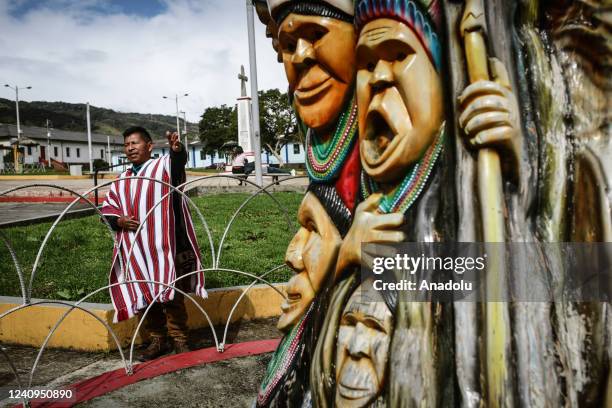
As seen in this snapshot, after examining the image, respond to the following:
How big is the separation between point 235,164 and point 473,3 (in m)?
17.7

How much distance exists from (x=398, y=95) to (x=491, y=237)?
1.61ft

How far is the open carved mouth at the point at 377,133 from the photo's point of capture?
1.63m

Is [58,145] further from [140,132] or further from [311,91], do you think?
[311,91]

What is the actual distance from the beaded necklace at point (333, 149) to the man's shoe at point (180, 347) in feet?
7.67

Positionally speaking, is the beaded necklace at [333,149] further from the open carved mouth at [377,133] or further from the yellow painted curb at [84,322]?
the yellow painted curb at [84,322]

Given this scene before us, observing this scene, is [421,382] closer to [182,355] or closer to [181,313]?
[182,355]

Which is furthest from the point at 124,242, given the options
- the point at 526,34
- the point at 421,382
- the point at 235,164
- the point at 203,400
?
the point at 235,164

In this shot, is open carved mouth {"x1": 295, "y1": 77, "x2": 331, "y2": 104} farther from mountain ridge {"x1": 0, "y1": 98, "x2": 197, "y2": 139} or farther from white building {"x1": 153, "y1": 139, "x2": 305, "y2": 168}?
mountain ridge {"x1": 0, "y1": 98, "x2": 197, "y2": 139}

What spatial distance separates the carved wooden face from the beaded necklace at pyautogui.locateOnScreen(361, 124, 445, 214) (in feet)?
0.90

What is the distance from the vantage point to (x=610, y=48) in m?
A: 1.48

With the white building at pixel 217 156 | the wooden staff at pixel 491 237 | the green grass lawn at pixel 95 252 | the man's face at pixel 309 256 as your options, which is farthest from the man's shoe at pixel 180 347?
the white building at pixel 217 156

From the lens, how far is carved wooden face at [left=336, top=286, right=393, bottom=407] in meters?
1.54

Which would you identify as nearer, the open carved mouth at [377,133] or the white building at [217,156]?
the open carved mouth at [377,133]

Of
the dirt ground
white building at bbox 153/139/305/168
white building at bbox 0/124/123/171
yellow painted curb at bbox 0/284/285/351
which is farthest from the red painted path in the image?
white building at bbox 0/124/123/171
